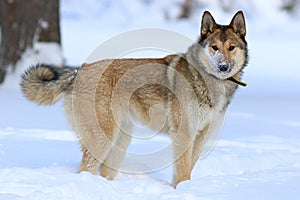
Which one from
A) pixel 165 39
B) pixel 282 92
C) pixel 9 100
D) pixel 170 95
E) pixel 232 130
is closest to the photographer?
pixel 170 95

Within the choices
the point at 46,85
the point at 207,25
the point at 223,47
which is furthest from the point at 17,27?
the point at 223,47

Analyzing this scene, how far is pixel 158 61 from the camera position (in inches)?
202

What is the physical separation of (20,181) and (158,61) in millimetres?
1499

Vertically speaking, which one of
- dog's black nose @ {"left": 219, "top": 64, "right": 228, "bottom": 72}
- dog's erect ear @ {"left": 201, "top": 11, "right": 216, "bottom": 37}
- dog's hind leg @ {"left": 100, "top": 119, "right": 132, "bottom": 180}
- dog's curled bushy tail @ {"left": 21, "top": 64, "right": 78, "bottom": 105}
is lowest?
dog's hind leg @ {"left": 100, "top": 119, "right": 132, "bottom": 180}

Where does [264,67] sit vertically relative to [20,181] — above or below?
below

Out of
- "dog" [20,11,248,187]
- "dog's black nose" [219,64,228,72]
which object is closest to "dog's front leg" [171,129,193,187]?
"dog" [20,11,248,187]

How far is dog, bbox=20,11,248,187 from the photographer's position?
4895 mm

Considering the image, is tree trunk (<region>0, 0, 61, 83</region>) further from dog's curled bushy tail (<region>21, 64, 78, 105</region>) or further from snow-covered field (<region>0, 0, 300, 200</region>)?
dog's curled bushy tail (<region>21, 64, 78, 105</region>)

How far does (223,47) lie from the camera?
4973 millimetres

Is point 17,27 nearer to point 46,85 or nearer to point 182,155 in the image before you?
Result: point 46,85

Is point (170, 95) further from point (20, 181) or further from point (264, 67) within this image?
point (264, 67)

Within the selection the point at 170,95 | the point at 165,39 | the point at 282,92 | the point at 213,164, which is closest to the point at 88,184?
the point at 170,95

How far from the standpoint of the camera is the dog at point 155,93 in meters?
4.89

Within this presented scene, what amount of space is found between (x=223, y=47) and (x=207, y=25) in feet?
0.90
